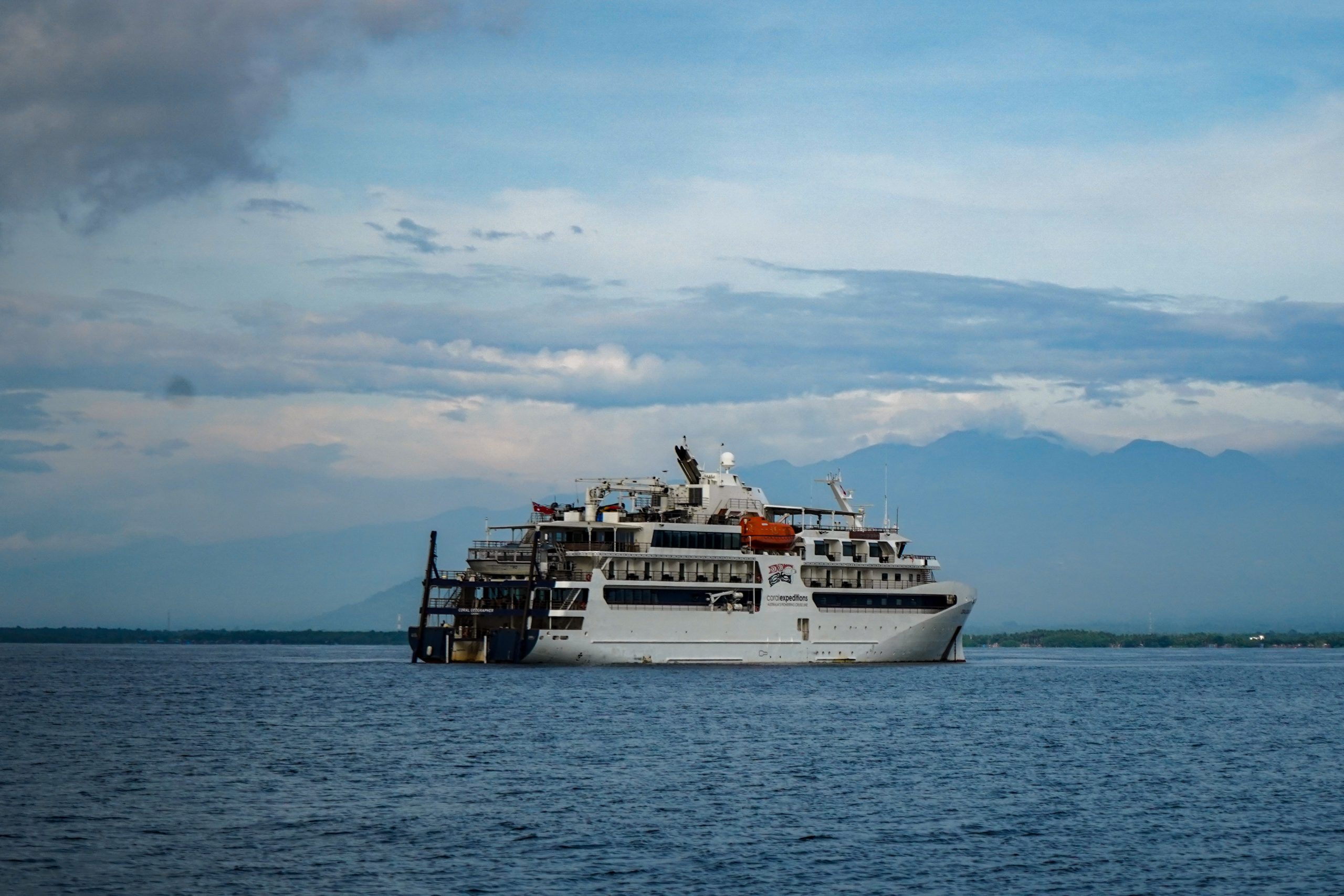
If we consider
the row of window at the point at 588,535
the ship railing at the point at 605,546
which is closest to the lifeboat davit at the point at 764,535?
the ship railing at the point at 605,546

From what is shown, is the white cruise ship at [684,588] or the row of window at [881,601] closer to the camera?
the white cruise ship at [684,588]

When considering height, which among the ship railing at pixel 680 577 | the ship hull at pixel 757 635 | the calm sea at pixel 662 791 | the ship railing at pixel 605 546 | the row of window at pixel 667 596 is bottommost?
the calm sea at pixel 662 791

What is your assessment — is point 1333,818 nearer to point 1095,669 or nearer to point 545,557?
point 545,557

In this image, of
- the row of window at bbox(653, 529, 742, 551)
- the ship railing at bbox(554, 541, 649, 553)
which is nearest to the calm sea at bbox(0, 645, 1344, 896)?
the ship railing at bbox(554, 541, 649, 553)

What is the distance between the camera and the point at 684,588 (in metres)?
73.8

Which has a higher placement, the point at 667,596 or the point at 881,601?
the point at 881,601

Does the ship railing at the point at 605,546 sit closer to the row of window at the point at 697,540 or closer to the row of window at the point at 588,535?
the row of window at the point at 588,535

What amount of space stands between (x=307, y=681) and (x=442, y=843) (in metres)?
49.9

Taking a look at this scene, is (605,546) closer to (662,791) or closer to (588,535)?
(588,535)

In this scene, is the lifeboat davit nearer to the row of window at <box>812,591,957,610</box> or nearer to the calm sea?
the row of window at <box>812,591,957,610</box>

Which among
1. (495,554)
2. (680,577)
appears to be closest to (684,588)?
(680,577)

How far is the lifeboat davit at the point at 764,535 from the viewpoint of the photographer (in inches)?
3027

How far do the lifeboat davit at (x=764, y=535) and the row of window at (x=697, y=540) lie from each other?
66 centimetres

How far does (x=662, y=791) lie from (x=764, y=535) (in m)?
41.6
